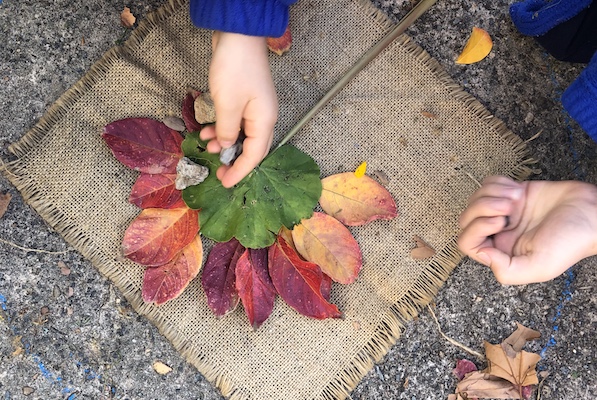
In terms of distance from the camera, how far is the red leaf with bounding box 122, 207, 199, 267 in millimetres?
1102

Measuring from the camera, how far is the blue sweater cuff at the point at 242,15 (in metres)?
0.90

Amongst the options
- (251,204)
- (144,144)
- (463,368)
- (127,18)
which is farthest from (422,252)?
(127,18)

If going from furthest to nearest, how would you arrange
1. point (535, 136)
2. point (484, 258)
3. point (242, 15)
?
point (535, 136) < point (484, 258) < point (242, 15)

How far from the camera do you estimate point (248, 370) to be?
3.75 ft

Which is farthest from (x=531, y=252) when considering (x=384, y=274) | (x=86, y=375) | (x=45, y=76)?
(x=45, y=76)

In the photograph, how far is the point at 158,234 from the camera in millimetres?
1107

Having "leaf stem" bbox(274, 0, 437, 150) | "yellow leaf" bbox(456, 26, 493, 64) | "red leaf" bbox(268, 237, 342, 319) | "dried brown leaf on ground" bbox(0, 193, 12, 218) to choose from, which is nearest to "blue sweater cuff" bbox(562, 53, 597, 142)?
"yellow leaf" bbox(456, 26, 493, 64)

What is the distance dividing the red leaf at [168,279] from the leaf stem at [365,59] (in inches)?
11.9

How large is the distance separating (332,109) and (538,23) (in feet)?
1.50

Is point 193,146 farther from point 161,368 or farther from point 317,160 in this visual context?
point 161,368

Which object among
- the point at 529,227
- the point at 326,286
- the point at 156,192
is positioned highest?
the point at 156,192

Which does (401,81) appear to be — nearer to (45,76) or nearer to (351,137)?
(351,137)

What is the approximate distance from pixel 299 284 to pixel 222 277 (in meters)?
0.16

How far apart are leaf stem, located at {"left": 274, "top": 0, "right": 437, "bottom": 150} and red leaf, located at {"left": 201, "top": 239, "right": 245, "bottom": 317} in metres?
0.23
